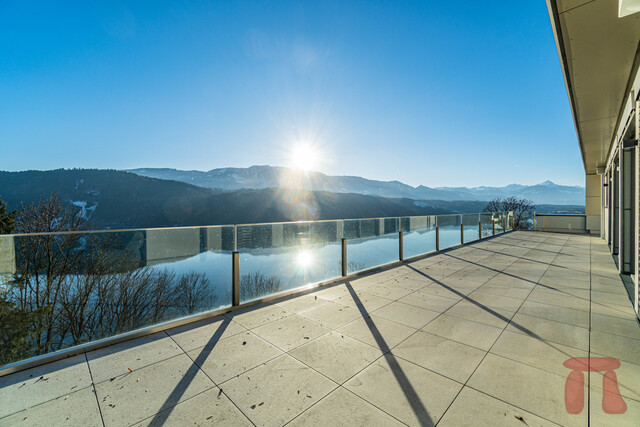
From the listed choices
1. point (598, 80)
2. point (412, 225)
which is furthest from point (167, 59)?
point (598, 80)

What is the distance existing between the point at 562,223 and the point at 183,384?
21073mm

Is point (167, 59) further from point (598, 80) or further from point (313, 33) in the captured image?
point (598, 80)

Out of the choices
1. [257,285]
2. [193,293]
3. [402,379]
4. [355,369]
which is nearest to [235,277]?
[257,285]

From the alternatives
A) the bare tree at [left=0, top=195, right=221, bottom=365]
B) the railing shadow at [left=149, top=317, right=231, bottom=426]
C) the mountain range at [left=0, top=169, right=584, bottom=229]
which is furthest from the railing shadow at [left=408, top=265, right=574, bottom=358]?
the mountain range at [left=0, top=169, right=584, bottom=229]

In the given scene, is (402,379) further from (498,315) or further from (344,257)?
(344,257)

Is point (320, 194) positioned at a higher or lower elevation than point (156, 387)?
higher

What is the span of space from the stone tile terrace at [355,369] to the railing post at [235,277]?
0.29 meters

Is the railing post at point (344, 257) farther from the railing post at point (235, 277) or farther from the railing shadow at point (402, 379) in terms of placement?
the railing post at point (235, 277)

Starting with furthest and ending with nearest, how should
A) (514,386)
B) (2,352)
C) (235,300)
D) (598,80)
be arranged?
1. (598,80)
2. (235,300)
3. (2,352)
4. (514,386)

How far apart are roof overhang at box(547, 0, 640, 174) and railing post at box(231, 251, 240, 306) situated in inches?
206

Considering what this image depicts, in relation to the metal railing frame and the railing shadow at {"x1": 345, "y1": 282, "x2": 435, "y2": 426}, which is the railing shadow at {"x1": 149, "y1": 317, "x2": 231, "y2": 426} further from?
the railing shadow at {"x1": 345, "y1": 282, "x2": 435, "y2": 426}

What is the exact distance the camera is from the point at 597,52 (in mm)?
3900

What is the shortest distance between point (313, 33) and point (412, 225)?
8235mm

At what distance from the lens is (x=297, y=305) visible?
416 cm
